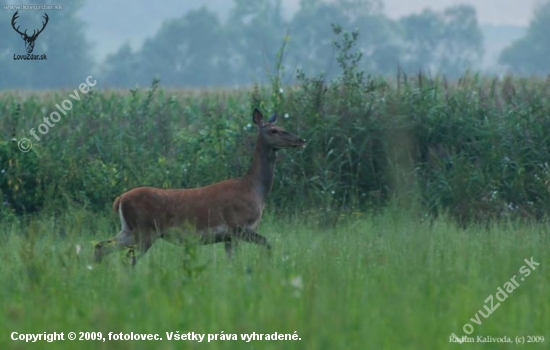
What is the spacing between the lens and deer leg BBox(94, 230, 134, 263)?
10385 mm

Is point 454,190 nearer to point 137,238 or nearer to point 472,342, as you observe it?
point 137,238

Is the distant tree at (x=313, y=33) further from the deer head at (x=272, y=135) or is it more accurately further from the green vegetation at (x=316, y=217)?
the deer head at (x=272, y=135)

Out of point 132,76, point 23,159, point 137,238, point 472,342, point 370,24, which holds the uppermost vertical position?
point 370,24

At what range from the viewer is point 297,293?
7.19 m

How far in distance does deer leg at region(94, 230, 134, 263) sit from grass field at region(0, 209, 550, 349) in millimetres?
103

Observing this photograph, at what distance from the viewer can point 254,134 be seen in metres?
14.9

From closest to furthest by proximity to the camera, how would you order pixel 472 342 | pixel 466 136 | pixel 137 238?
pixel 472 342, pixel 137 238, pixel 466 136

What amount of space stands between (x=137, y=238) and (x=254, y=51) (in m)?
56.7

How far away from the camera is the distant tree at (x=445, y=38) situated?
73.5 m

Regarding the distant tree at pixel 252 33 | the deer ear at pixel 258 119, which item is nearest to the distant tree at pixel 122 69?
the distant tree at pixel 252 33

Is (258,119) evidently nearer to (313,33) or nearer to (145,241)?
(145,241)

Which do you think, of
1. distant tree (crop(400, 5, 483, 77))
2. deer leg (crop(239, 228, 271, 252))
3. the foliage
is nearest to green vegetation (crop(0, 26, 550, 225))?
deer leg (crop(239, 228, 271, 252))

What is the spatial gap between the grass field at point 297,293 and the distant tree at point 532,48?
6070cm

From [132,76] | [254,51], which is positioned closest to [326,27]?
[254,51]
